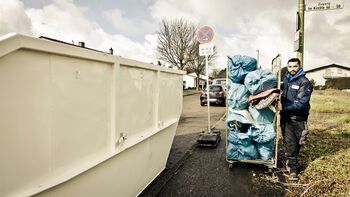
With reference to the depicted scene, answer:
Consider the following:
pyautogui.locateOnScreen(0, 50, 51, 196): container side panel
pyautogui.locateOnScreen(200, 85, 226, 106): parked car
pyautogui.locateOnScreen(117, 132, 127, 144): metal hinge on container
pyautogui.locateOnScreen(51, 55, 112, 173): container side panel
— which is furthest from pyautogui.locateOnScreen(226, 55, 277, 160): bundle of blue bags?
pyautogui.locateOnScreen(200, 85, 226, 106): parked car

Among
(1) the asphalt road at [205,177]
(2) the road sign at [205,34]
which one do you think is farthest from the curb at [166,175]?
(2) the road sign at [205,34]

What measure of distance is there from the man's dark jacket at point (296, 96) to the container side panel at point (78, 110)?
117 inches

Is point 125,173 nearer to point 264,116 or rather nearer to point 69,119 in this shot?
point 69,119

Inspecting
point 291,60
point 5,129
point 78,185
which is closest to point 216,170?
point 291,60

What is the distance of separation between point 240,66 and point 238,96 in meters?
0.54

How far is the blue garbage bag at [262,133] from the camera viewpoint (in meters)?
3.65

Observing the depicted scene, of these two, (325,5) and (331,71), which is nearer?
(325,5)

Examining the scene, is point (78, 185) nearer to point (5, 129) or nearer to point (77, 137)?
point (77, 137)

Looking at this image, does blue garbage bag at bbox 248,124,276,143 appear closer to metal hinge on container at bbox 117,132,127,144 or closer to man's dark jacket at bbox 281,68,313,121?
man's dark jacket at bbox 281,68,313,121

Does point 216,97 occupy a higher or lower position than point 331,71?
lower

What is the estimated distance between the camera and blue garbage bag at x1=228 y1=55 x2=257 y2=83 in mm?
3928

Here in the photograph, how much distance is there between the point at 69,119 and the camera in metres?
1.63

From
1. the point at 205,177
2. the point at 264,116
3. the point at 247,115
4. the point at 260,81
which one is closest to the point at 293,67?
the point at 260,81

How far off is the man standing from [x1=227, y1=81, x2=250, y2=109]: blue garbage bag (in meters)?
0.63
